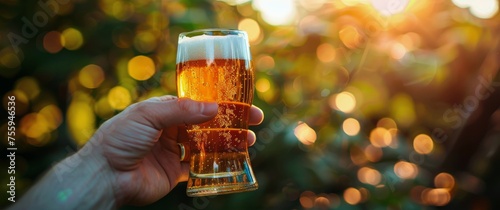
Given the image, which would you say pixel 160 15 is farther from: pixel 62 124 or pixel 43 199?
pixel 43 199

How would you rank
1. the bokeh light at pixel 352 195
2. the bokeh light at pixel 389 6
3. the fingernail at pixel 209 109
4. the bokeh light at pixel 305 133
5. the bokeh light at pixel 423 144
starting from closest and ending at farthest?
the fingernail at pixel 209 109
the bokeh light at pixel 305 133
the bokeh light at pixel 352 195
the bokeh light at pixel 389 6
the bokeh light at pixel 423 144

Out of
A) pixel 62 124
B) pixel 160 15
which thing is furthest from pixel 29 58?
pixel 160 15

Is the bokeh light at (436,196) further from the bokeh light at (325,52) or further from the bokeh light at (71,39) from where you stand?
the bokeh light at (71,39)

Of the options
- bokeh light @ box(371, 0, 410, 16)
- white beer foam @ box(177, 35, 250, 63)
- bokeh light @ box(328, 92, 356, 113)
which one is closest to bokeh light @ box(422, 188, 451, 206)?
bokeh light @ box(328, 92, 356, 113)

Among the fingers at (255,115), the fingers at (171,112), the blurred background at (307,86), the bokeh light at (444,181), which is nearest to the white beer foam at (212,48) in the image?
the fingers at (171,112)

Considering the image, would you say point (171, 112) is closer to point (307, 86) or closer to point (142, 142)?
point (142, 142)

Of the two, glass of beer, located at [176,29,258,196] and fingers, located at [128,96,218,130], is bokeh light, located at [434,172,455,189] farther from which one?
fingers, located at [128,96,218,130]
